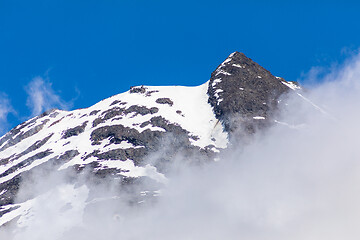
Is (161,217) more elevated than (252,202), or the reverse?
(252,202)

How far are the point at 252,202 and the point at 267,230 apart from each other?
45.5ft

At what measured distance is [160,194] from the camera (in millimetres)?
194625

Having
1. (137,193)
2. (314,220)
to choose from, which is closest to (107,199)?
(137,193)

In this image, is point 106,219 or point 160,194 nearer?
point 106,219

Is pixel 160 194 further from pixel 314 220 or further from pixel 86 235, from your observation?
pixel 314 220

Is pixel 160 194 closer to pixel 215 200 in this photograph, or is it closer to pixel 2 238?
pixel 215 200

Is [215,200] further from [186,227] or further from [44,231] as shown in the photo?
[44,231]

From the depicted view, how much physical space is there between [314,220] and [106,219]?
6164 cm

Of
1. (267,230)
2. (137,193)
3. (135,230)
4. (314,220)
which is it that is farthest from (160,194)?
(314,220)

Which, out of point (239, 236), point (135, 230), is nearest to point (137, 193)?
point (135, 230)

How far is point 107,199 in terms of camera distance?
629ft

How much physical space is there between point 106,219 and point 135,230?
31.0 ft

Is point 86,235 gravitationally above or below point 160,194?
below

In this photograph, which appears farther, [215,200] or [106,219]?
[215,200]
